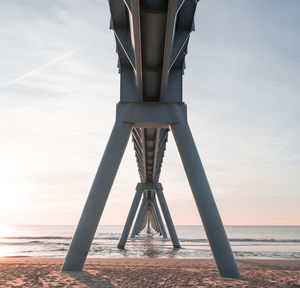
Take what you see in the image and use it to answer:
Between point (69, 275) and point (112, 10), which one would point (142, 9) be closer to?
point (112, 10)

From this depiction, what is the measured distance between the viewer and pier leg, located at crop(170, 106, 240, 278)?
28.0 feet

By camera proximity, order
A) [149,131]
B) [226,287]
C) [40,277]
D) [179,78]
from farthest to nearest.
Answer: [149,131], [179,78], [40,277], [226,287]

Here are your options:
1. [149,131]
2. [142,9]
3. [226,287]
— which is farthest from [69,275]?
[149,131]

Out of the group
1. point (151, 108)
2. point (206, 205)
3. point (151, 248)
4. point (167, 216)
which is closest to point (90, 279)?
point (206, 205)

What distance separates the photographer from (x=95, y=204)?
908 cm

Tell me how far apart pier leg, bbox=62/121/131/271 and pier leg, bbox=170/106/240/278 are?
6.47ft

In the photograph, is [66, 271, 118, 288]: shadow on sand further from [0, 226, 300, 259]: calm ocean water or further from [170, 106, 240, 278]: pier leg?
[0, 226, 300, 259]: calm ocean water

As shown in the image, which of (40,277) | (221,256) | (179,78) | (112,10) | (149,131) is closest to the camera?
(40,277)

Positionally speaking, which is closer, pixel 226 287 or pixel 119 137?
pixel 226 287

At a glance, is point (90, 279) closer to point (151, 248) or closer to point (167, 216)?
point (151, 248)

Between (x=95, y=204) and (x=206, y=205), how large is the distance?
3.24 metres

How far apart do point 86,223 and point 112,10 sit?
250 inches

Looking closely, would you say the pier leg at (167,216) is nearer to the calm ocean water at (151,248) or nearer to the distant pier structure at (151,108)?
the calm ocean water at (151,248)

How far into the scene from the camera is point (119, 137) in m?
9.70
